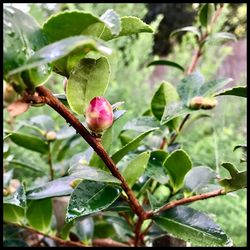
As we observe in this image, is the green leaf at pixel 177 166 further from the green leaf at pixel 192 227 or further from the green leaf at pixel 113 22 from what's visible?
the green leaf at pixel 113 22

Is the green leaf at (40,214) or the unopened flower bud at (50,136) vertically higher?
the unopened flower bud at (50,136)

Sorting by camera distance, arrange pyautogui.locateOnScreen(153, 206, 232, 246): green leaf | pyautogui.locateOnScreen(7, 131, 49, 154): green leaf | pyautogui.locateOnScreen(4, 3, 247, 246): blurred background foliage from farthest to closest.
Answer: pyautogui.locateOnScreen(4, 3, 247, 246): blurred background foliage
pyautogui.locateOnScreen(7, 131, 49, 154): green leaf
pyautogui.locateOnScreen(153, 206, 232, 246): green leaf

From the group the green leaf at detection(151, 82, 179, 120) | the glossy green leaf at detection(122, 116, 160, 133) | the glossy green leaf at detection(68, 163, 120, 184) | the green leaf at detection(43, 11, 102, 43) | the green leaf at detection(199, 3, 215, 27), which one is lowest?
the glossy green leaf at detection(122, 116, 160, 133)

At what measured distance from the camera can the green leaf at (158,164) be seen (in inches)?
22.9

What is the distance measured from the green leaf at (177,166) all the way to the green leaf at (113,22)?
249 millimetres

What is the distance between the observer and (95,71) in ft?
1.35

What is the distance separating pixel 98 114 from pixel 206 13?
0.50m

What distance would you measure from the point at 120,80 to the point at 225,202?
155 cm

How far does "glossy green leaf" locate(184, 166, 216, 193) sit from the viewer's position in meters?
0.57

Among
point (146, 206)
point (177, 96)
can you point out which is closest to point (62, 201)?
point (146, 206)

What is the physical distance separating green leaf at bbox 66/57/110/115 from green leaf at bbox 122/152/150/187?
0.12 metres

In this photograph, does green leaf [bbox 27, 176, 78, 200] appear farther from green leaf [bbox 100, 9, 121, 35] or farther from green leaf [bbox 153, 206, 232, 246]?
green leaf [bbox 100, 9, 121, 35]

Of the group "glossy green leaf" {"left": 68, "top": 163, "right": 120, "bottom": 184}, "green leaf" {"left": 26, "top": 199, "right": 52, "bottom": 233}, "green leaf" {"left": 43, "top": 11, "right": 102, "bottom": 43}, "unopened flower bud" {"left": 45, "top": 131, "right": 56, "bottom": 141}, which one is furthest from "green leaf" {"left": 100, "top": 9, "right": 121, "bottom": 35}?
"unopened flower bud" {"left": 45, "top": 131, "right": 56, "bottom": 141}

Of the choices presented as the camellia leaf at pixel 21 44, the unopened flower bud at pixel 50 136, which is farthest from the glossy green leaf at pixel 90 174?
the unopened flower bud at pixel 50 136
